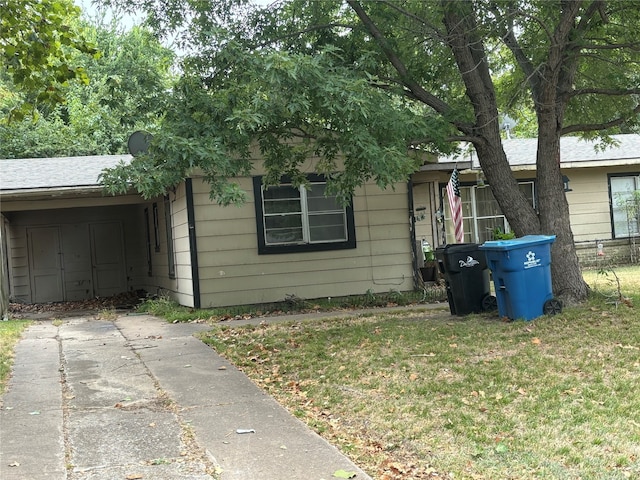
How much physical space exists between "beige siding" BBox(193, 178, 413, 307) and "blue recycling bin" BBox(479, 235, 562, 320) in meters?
4.27

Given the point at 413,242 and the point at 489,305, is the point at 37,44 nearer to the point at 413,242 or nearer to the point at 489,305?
the point at 489,305

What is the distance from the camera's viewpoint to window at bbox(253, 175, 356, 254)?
1320cm

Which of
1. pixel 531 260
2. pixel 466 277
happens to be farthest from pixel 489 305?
pixel 531 260

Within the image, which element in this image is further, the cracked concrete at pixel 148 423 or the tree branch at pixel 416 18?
the tree branch at pixel 416 18

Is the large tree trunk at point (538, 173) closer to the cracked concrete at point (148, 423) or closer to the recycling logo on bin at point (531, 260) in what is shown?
the recycling logo on bin at point (531, 260)

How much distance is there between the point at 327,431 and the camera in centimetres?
542

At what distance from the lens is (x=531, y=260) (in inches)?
364

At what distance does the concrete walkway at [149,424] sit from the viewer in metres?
4.61

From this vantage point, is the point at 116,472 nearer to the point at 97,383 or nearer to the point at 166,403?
the point at 166,403

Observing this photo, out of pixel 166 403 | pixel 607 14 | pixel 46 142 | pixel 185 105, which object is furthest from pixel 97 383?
pixel 46 142

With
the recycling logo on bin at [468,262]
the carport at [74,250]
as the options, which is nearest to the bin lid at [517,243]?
the recycling logo on bin at [468,262]

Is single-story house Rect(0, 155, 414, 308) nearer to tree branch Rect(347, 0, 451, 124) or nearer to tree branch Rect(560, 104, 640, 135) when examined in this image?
tree branch Rect(347, 0, 451, 124)

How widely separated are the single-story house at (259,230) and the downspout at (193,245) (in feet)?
0.06

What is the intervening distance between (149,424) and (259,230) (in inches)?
302
